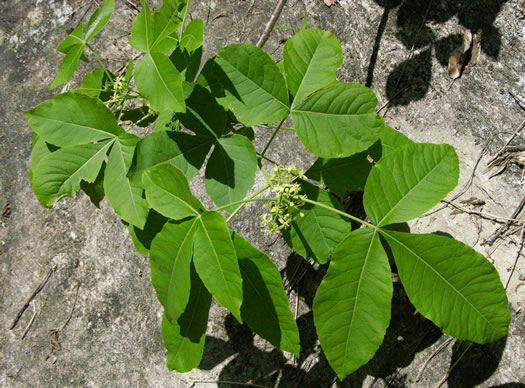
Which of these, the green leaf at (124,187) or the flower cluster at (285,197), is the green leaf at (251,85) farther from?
the green leaf at (124,187)

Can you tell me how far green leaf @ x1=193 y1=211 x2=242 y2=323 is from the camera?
3.71 ft

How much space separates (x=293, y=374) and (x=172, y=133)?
129cm

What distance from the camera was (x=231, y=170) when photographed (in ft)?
4.94

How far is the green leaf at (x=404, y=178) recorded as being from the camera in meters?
1.30

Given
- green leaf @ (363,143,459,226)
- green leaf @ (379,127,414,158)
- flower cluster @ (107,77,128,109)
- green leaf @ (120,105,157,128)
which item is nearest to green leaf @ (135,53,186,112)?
flower cluster @ (107,77,128,109)

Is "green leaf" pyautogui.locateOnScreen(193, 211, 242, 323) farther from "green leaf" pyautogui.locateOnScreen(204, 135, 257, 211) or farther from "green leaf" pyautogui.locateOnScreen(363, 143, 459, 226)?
"green leaf" pyautogui.locateOnScreen(363, 143, 459, 226)

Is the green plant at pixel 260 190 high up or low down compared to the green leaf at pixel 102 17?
down

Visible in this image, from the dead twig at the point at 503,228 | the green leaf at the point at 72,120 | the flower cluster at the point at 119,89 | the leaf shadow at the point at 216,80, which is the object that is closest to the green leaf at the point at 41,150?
the green leaf at the point at 72,120

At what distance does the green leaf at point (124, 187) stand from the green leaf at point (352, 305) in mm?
649

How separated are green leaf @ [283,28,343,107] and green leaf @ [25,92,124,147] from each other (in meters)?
0.66

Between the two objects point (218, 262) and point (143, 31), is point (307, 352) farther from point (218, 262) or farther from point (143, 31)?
point (143, 31)

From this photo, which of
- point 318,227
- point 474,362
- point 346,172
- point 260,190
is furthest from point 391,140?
point 474,362

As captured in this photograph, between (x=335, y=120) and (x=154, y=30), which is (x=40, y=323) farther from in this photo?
(x=335, y=120)

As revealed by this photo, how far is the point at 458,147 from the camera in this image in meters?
1.99
